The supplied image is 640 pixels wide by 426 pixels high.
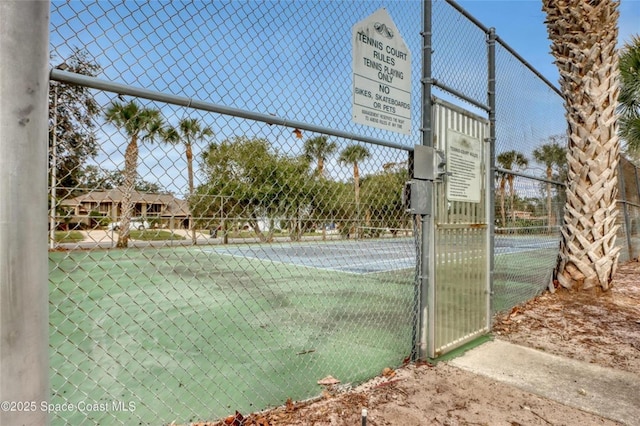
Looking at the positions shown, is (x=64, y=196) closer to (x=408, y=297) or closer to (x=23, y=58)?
(x=23, y=58)

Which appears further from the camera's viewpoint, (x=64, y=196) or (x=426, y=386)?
(x=426, y=386)

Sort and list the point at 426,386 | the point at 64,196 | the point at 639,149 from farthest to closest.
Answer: the point at 639,149, the point at 426,386, the point at 64,196

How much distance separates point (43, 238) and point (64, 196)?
49cm

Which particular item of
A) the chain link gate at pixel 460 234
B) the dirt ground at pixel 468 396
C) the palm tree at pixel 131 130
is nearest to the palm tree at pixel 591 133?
the dirt ground at pixel 468 396

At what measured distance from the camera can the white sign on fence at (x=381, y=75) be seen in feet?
10.2

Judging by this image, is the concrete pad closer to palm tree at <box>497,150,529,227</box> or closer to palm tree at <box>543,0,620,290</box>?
palm tree at <box>497,150,529,227</box>

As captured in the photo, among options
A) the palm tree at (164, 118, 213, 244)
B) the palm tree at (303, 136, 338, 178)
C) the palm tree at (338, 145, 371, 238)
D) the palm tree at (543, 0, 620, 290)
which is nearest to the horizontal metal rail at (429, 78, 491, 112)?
the palm tree at (338, 145, 371, 238)

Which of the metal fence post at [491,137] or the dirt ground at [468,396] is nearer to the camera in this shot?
the dirt ground at [468,396]

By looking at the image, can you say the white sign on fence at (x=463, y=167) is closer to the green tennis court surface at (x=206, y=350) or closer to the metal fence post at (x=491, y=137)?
the metal fence post at (x=491, y=137)

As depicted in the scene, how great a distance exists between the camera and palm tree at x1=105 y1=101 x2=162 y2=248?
1894mm

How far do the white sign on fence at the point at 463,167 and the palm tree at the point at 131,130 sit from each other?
282 cm

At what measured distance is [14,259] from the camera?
4.24ft

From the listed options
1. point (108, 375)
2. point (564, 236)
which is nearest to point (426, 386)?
point (108, 375)

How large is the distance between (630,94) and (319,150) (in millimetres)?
12638
